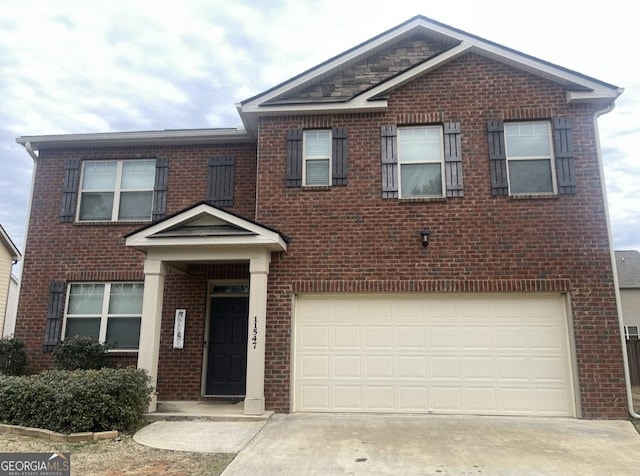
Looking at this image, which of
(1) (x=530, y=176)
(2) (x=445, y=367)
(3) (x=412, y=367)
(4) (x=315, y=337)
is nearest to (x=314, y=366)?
(4) (x=315, y=337)

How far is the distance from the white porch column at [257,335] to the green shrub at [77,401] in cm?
173

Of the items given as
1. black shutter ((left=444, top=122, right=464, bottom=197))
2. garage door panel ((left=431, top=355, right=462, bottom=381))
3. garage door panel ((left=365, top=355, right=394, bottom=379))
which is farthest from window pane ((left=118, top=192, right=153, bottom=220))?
garage door panel ((left=431, top=355, right=462, bottom=381))

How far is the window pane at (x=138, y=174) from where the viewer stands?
10.6 metres

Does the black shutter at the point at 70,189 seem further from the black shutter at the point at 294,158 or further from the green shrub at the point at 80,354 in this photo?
the black shutter at the point at 294,158

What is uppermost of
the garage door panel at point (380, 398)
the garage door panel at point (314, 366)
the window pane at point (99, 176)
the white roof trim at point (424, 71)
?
the white roof trim at point (424, 71)

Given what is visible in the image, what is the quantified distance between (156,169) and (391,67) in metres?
5.72

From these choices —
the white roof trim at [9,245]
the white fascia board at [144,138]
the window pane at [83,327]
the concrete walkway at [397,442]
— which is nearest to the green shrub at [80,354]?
the window pane at [83,327]

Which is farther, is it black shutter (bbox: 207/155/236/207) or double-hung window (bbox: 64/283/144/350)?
black shutter (bbox: 207/155/236/207)

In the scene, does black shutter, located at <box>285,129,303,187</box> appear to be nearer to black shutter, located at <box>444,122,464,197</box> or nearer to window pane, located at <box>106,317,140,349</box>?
black shutter, located at <box>444,122,464,197</box>

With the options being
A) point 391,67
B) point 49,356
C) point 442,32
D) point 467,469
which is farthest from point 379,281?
point 49,356

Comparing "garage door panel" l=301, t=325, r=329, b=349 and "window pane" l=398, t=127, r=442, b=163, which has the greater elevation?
"window pane" l=398, t=127, r=442, b=163

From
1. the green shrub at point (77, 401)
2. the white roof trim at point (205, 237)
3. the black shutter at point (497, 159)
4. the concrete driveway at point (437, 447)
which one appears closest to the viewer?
the concrete driveway at point (437, 447)

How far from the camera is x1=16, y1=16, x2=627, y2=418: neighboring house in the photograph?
27.1 ft

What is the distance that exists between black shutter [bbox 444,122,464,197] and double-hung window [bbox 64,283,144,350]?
267 inches
